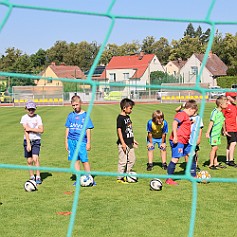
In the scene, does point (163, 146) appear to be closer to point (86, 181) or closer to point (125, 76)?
point (86, 181)

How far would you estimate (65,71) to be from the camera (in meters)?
44.3

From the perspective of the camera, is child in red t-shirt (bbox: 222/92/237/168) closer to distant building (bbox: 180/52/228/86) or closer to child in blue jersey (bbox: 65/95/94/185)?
child in blue jersey (bbox: 65/95/94/185)

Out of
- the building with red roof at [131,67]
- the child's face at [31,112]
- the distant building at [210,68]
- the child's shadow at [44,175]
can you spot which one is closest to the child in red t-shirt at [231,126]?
the child's shadow at [44,175]

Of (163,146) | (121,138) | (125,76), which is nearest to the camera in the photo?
(121,138)

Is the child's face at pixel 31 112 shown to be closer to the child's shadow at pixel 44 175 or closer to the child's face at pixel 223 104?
the child's shadow at pixel 44 175

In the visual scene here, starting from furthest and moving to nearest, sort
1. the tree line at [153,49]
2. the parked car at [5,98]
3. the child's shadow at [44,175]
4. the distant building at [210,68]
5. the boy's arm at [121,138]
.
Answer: the parked car at [5,98] < the distant building at [210,68] < the tree line at [153,49] < the child's shadow at [44,175] < the boy's arm at [121,138]

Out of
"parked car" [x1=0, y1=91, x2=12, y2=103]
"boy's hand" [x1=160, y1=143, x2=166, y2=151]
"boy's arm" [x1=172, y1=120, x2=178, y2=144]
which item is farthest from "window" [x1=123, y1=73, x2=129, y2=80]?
"boy's arm" [x1=172, y1=120, x2=178, y2=144]

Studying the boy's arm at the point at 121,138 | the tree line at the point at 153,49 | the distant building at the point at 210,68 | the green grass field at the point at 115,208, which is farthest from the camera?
the distant building at the point at 210,68

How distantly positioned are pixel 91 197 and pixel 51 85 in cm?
4182

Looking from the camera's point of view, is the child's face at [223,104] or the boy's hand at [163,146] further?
the boy's hand at [163,146]

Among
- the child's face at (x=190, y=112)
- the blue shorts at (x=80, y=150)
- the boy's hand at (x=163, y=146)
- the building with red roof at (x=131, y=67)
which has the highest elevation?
the building with red roof at (x=131, y=67)

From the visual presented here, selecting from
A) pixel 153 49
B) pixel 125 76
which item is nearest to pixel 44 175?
pixel 153 49

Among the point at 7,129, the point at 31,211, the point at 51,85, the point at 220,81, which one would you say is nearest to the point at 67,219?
the point at 31,211

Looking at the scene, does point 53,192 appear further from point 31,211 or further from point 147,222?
point 147,222
